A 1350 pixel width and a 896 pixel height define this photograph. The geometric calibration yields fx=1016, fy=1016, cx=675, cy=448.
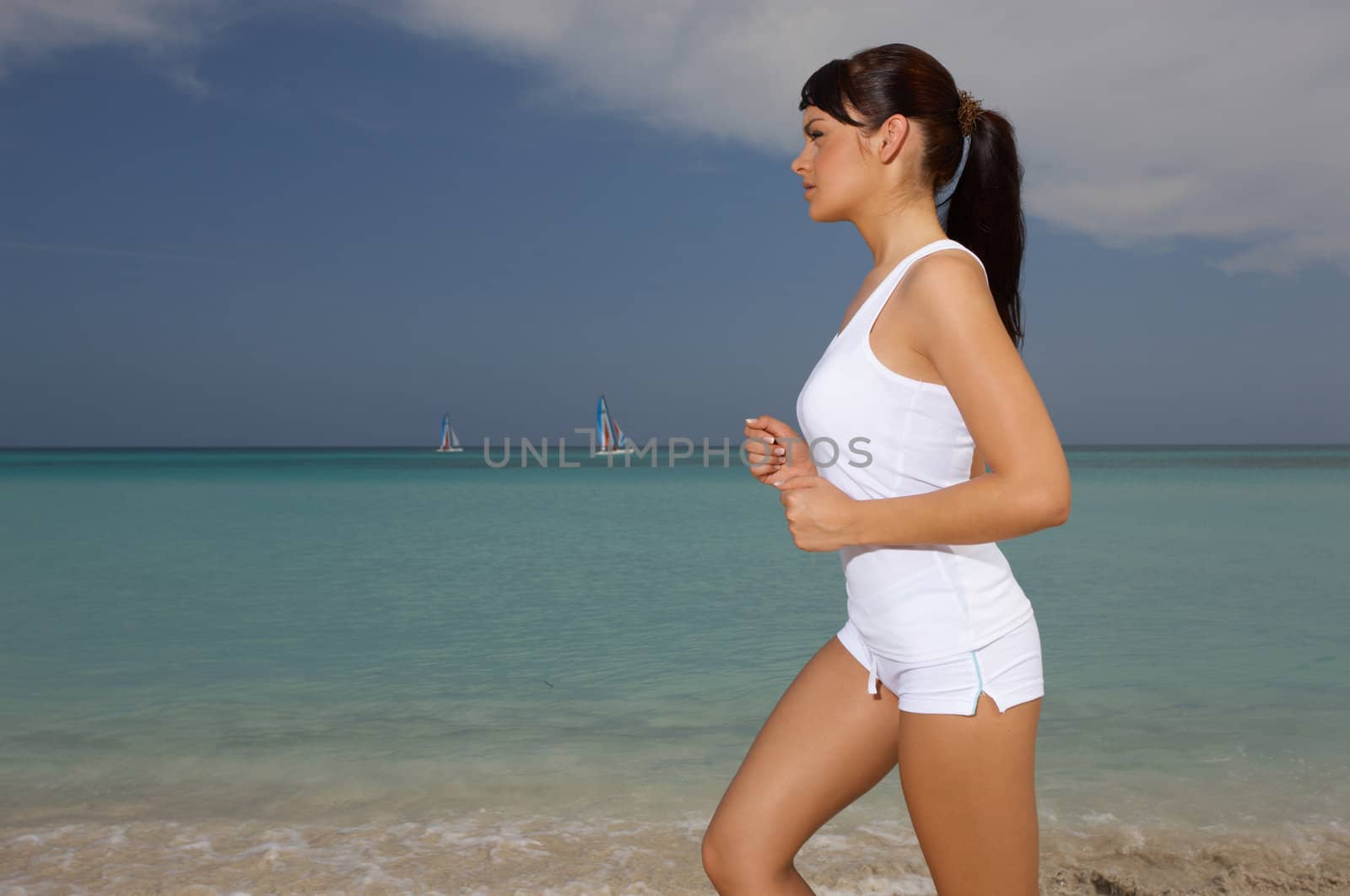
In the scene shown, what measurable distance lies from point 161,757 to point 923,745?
438 centimetres

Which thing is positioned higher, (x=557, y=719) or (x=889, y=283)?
(x=889, y=283)

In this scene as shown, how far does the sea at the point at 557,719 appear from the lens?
3.44 m

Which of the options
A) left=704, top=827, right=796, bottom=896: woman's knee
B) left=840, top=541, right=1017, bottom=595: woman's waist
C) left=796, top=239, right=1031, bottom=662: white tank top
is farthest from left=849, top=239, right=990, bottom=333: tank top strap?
left=704, top=827, right=796, bottom=896: woman's knee

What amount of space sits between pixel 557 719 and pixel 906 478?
418cm

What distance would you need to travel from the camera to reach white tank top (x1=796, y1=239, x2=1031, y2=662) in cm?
149

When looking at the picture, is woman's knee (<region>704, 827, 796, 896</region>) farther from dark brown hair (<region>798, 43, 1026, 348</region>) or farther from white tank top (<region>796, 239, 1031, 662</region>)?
dark brown hair (<region>798, 43, 1026, 348</region>)

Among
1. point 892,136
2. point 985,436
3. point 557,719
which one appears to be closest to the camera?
point 985,436

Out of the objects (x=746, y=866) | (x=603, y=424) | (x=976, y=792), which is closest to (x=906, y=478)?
(x=976, y=792)

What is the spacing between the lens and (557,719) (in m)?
5.37

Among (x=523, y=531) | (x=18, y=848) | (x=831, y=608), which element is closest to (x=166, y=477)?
(x=523, y=531)

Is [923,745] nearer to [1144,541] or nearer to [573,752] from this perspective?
[573,752]

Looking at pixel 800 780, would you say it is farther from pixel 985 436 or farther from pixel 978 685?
pixel 985 436

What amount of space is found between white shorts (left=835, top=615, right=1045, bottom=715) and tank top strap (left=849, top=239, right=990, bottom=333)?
1.66 ft

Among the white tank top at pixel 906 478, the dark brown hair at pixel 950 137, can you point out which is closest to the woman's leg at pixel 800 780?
the white tank top at pixel 906 478
